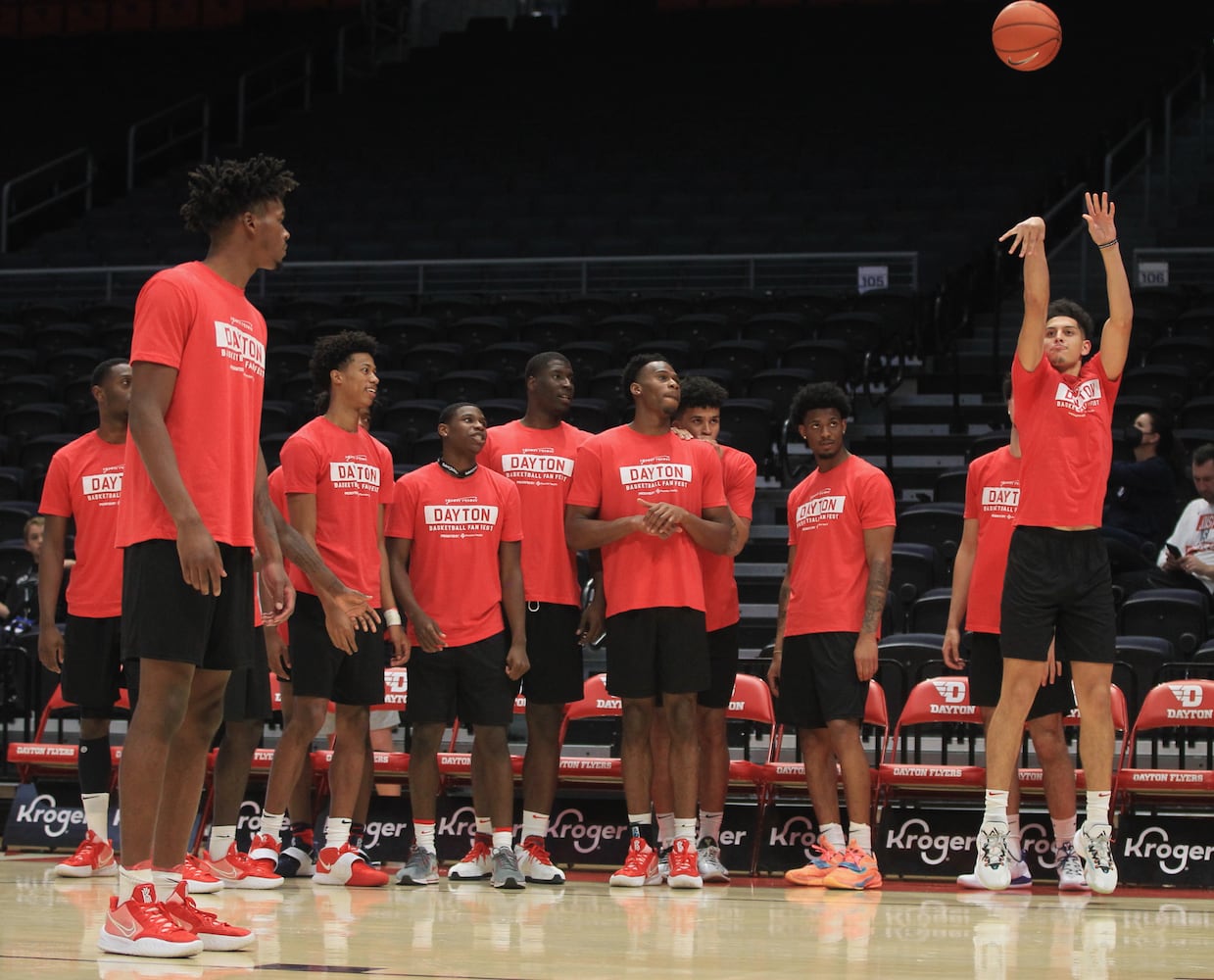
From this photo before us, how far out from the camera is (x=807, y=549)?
6.79 meters

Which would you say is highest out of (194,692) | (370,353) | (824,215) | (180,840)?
(824,215)

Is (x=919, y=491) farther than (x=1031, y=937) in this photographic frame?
Yes

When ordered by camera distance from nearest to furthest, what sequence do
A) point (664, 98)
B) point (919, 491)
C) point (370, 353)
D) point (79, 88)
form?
point (370, 353) → point (919, 491) → point (664, 98) → point (79, 88)

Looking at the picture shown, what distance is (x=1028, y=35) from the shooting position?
8023mm

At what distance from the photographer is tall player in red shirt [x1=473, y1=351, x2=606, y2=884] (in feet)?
21.6

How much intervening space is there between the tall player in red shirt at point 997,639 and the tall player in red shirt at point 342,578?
229 cm

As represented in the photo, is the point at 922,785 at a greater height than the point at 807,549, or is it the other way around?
the point at 807,549

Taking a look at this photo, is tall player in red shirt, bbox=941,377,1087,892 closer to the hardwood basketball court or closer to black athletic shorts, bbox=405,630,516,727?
the hardwood basketball court

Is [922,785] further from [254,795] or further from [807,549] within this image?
[254,795]

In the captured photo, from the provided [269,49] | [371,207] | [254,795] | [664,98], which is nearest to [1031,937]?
[254,795]

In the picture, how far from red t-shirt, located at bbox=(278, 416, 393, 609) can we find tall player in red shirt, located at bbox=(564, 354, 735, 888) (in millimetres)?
817

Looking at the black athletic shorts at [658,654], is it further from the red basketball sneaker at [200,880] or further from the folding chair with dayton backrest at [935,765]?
the red basketball sneaker at [200,880]

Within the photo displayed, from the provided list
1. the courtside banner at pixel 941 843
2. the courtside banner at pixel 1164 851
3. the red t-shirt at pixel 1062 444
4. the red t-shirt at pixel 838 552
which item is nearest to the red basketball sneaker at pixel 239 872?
the red t-shirt at pixel 838 552

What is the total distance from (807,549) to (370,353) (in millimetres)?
1983
